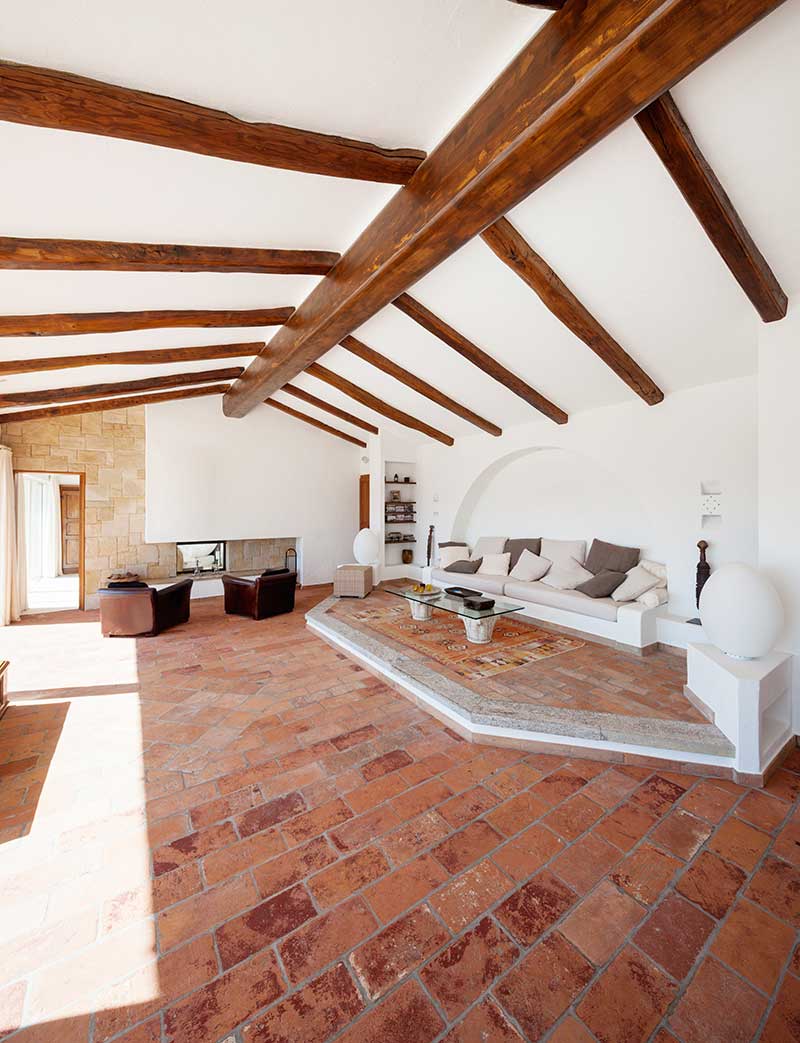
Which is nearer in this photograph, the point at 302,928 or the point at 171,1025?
the point at 171,1025

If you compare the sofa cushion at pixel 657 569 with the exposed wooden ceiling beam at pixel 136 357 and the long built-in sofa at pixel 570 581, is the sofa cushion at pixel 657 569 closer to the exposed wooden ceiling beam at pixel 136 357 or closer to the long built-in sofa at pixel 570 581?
the long built-in sofa at pixel 570 581

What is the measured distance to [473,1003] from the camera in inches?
53.6

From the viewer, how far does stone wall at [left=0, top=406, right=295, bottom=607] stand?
6184 millimetres

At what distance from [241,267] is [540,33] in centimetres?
206

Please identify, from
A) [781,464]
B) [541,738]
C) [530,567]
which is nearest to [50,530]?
[530,567]

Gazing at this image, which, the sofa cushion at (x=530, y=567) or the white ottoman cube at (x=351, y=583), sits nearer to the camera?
the sofa cushion at (x=530, y=567)

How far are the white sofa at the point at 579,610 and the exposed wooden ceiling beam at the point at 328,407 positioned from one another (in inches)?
127

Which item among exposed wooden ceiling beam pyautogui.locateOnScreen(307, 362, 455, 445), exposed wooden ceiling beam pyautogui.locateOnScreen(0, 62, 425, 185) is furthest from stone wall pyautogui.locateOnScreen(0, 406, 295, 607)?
exposed wooden ceiling beam pyautogui.locateOnScreen(0, 62, 425, 185)

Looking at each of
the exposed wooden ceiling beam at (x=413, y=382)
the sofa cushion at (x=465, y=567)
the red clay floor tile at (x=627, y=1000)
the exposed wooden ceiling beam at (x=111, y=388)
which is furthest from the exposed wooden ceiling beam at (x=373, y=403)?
the red clay floor tile at (x=627, y=1000)

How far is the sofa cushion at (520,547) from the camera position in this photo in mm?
6159

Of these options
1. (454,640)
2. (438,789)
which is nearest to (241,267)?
(438,789)

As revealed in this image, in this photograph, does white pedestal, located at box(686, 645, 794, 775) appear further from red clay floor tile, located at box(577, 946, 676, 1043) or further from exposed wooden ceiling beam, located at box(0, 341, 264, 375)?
exposed wooden ceiling beam, located at box(0, 341, 264, 375)

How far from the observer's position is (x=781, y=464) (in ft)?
9.62

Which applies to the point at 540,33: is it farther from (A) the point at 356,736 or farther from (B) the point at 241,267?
(A) the point at 356,736
